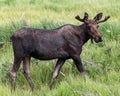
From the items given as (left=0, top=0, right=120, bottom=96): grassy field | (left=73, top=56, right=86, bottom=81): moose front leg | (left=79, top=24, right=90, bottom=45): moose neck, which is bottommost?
(left=0, top=0, right=120, bottom=96): grassy field

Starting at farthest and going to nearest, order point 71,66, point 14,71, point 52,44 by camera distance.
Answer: point 71,66, point 52,44, point 14,71

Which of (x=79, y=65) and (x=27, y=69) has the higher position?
(x=79, y=65)

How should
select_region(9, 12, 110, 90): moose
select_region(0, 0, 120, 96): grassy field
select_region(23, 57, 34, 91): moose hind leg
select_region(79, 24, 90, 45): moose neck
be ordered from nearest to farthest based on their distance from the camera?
1. select_region(0, 0, 120, 96): grassy field
2. select_region(9, 12, 110, 90): moose
3. select_region(23, 57, 34, 91): moose hind leg
4. select_region(79, 24, 90, 45): moose neck

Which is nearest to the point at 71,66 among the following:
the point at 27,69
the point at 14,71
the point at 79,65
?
the point at 79,65

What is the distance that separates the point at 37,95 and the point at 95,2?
21.7 feet

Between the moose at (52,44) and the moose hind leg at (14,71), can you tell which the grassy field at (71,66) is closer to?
the moose hind leg at (14,71)

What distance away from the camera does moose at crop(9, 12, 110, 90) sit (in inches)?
229

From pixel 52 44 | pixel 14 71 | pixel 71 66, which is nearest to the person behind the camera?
pixel 14 71

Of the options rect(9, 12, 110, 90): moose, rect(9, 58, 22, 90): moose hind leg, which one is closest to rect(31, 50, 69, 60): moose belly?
rect(9, 12, 110, 90): moose

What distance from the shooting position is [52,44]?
5957mm

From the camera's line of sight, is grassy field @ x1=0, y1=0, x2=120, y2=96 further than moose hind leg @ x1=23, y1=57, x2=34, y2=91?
No

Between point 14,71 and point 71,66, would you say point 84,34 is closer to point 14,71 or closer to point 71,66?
point 71,66

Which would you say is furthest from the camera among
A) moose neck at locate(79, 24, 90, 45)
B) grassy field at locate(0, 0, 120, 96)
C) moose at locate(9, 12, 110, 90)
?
moose neck at locate(79, 24, 90, 45)

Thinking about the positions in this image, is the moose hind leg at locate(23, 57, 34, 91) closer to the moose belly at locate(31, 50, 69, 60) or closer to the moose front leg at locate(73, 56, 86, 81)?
the moose belly at locate(31, 50, 69, 60)
